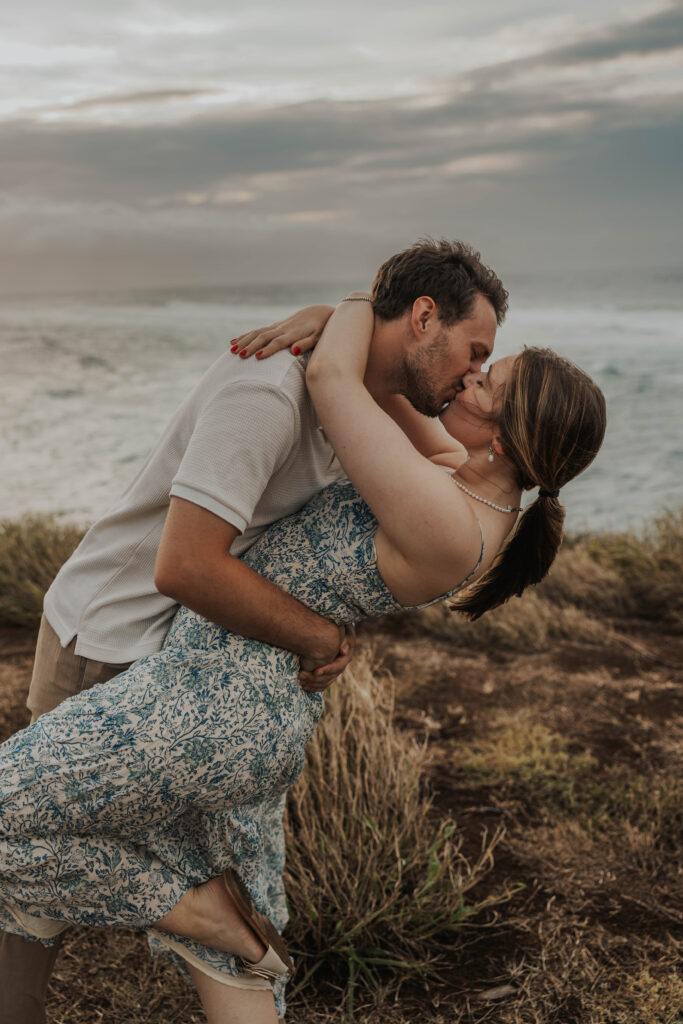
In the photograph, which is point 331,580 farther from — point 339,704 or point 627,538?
point 627,538

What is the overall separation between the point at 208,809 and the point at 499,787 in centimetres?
242

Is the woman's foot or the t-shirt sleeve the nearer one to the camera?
the t-shirt sleeve

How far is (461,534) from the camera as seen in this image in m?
1.98

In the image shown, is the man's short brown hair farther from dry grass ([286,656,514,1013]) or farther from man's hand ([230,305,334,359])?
dry grass ([286,656,514,1013])

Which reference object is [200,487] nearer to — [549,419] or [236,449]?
[236,449]

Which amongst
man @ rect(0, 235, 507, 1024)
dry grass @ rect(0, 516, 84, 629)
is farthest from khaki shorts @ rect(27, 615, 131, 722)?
dry grass @ rect(0, 516, 84, 629)

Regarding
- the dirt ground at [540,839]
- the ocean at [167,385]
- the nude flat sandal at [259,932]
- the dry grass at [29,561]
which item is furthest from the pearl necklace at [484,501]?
the ocean at [167,385]

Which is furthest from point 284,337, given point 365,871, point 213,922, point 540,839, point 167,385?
point 167,385

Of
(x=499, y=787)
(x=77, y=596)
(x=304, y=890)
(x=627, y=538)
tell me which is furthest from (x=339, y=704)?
(x=627, y=538)

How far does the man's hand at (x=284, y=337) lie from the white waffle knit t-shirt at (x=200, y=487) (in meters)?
0.02

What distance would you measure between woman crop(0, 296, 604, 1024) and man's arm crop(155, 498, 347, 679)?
0.32 ft

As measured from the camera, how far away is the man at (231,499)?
193 cm

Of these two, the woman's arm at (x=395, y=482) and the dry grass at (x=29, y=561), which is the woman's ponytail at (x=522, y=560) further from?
the dry grass at (x=29, y=561)

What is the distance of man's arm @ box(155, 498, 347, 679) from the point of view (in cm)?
191
